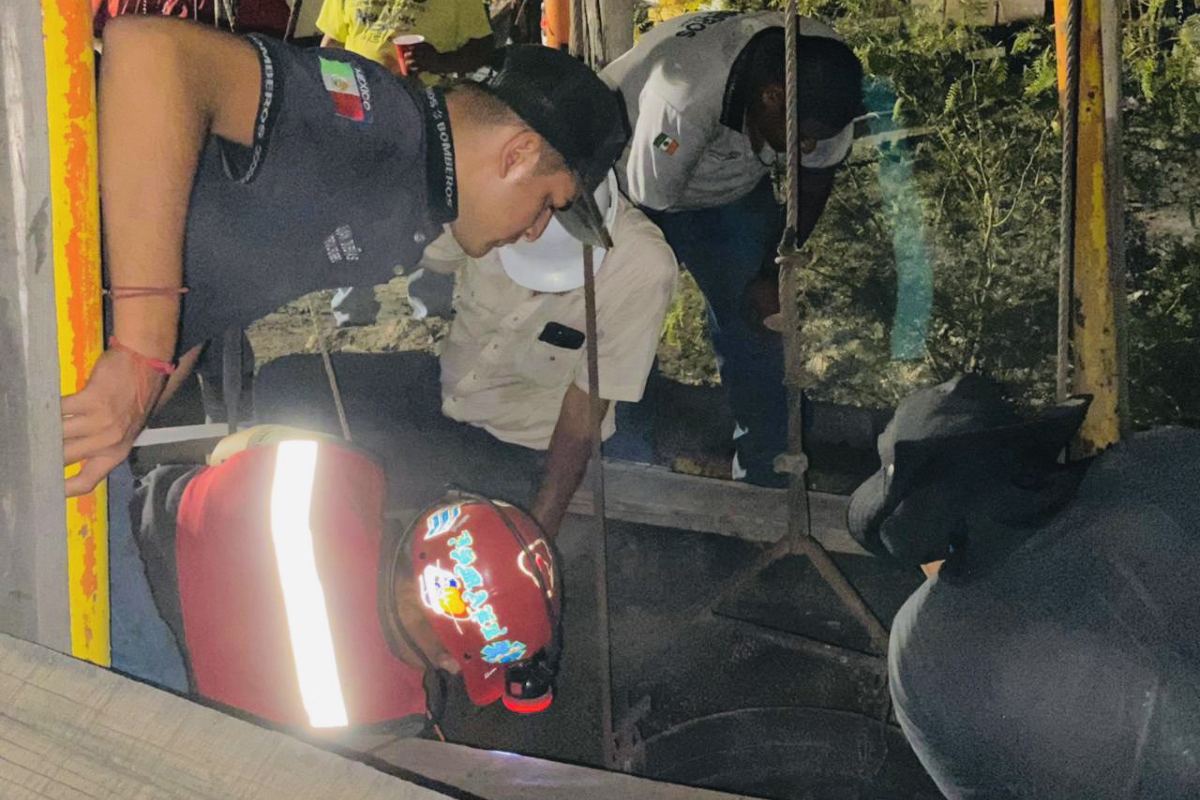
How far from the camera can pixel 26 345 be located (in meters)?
Result: 1.07

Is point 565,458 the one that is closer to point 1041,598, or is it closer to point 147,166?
point 1041,598

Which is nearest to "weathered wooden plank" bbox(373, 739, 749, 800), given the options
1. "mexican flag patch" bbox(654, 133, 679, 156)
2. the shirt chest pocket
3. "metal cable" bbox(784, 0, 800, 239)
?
"metal cable" bbox(784, 0, 800, 239)

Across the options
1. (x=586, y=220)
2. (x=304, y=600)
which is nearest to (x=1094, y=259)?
(x=586, y=220)

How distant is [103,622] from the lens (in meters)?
1.23

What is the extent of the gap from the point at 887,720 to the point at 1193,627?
1.99m

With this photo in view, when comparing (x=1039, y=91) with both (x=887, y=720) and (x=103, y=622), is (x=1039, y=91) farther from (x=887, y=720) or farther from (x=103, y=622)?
(x=103, y=622)

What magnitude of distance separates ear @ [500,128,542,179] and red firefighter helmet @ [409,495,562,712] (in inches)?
28.4

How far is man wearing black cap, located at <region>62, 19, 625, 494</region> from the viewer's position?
1624 mm

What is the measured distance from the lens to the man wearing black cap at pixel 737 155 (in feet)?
11.5

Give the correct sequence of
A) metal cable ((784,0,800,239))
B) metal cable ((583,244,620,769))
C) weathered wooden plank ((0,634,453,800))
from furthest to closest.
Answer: metal cable ((583,244,620,769)), metal cable ((784,0,800,239)), weathered wooden plank ((0,634,453,800))

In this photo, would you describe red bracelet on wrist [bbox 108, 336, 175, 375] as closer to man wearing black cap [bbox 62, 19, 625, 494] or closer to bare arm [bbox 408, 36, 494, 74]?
man wearing black cap [bbox 62, 19, 625, 494]

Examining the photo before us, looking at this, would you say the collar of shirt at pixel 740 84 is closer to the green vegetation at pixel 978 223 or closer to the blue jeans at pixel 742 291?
the blue jeans at pixel 742 291

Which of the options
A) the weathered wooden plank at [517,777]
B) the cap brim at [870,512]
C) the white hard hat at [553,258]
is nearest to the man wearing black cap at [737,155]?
the white hard hat at [553,258]

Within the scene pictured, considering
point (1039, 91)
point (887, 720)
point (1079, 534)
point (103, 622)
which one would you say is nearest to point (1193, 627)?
point (1079, 534)
